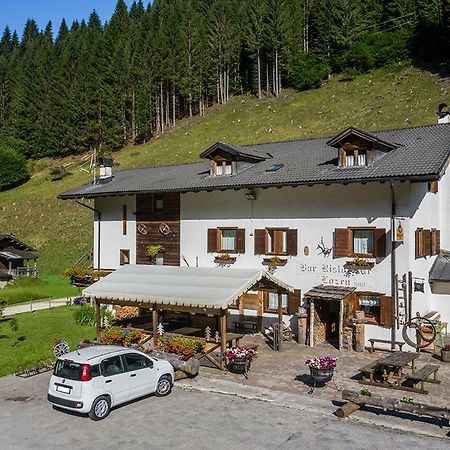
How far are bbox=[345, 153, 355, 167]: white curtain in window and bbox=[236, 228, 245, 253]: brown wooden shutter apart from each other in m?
5.57

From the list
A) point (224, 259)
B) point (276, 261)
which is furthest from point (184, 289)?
point (224, 259)

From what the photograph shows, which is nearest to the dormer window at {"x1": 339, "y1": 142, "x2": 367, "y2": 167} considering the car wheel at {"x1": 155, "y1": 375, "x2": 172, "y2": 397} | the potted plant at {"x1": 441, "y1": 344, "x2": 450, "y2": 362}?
the potted plant at {"x1": 441, "y1": 344, "x2": 450, "y2": 362}

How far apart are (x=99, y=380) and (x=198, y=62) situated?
83792 millimetres

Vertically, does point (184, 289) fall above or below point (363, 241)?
below

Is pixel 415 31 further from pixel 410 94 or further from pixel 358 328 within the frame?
pixel 358 328

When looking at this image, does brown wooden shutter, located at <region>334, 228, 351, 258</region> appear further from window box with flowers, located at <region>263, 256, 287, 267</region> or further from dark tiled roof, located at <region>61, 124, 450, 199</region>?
window box with flowers, located at <region>263, 256, 287, 267</region>

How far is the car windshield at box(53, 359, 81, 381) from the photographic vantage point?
1223cm

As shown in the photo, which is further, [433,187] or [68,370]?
[433,187]

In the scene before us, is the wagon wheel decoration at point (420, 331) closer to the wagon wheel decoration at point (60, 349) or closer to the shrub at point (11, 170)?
the wagon wheel decoration at point (60, 349)

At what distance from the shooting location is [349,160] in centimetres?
2155

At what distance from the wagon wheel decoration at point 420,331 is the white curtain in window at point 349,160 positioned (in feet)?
22.0

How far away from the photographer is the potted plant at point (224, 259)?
23734mm

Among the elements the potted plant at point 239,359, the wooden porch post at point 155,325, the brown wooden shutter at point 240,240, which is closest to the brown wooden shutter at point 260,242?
the brown wooden shutter at point 240,240

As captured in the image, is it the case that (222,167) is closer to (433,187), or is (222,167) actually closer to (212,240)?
(212,240)
